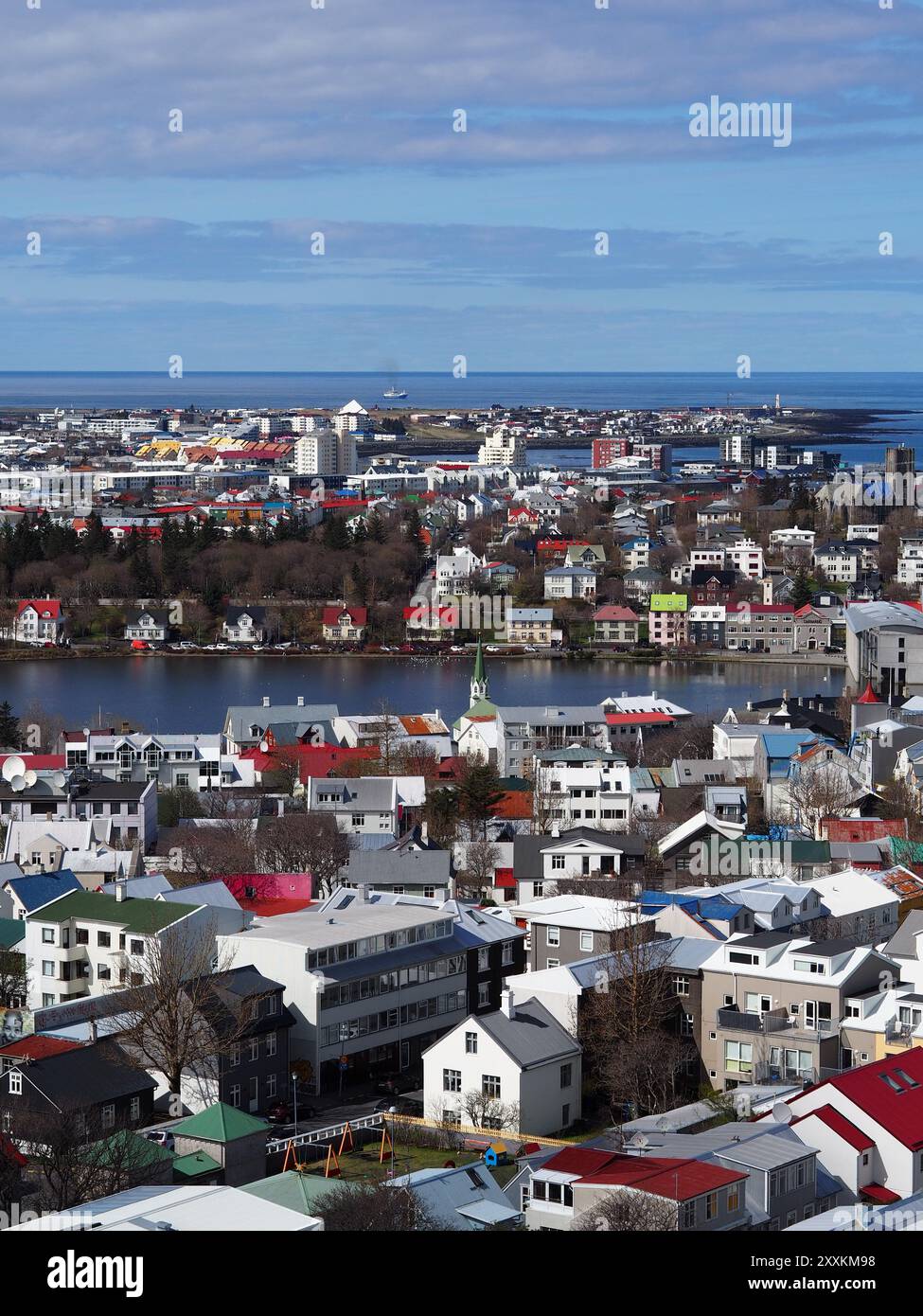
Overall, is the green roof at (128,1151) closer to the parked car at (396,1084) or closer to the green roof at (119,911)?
the parked car at (396,1084)

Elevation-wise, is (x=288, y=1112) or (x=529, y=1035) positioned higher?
(x=529, y=1035)

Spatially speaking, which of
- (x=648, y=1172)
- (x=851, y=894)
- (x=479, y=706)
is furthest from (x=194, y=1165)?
(x=479, y=706)

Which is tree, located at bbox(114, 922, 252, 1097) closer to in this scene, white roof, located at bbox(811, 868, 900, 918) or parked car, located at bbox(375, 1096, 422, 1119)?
parked car, located at bbox(375, 1096, 422, 1119)

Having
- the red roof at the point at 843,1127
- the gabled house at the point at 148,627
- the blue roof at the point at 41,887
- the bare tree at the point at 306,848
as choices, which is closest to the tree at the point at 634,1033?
the red roof at the point at 843,1127

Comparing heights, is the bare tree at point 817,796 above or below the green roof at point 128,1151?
below

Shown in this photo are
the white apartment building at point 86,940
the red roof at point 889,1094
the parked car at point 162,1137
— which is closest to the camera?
the red roof at point 889,1094

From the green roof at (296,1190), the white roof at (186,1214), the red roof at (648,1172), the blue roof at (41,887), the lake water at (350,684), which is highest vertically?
the white roof at (186,1214)

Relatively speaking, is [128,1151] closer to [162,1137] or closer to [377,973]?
[162,1137]
